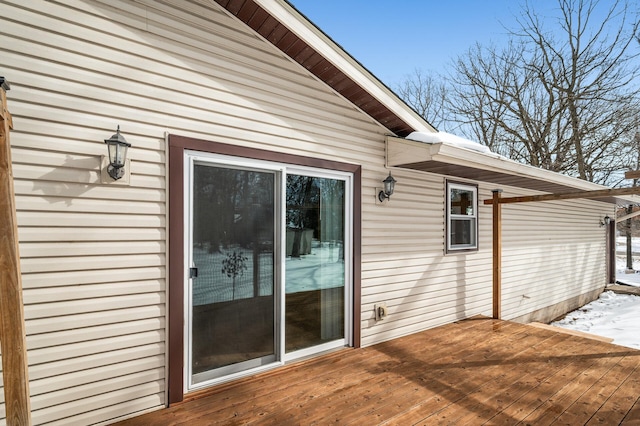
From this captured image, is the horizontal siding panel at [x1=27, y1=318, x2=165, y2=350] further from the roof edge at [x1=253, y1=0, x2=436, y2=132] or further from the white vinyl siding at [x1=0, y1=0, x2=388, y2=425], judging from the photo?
the roof edge at [x1=253, y1=0, x2=436, y2=132]

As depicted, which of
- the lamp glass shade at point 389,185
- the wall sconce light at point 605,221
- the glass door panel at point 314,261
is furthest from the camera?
the wall sconce light at point 605,221

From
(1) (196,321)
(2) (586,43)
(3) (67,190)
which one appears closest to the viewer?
(3) (67,190)

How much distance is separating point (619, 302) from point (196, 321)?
34.5 feet

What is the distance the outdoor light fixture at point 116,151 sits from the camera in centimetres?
238

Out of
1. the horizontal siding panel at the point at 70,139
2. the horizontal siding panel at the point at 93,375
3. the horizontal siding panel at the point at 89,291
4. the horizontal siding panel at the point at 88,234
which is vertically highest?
the horizontal siding panel at the point at 70,139

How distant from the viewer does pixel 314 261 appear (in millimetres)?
3625

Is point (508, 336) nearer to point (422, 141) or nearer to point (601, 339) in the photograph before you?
point (601, 339)

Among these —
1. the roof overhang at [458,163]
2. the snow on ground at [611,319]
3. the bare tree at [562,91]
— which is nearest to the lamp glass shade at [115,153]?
the roof overhang at [458,163]

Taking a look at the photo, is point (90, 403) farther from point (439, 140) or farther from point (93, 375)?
point (439, 140)

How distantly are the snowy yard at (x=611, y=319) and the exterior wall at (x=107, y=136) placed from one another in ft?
21.0

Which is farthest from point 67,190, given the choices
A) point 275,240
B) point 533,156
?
point 533,156

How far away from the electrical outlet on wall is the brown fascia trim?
6.96ft

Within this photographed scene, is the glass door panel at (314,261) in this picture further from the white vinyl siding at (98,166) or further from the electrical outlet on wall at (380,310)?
the white vinyl siding at (98,166)

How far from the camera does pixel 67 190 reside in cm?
234
